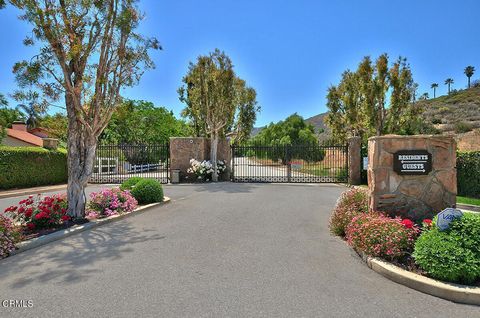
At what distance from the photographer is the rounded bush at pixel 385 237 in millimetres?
4621

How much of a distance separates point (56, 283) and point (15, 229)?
250 cm

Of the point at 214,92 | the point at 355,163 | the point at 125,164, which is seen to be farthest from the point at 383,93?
the point at 125,164

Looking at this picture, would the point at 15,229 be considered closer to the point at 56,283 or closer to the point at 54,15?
the point at 56,283

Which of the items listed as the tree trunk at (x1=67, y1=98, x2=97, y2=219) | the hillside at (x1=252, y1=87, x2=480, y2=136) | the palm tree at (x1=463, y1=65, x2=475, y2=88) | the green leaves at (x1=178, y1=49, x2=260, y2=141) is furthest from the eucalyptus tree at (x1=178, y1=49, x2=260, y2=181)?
the palm tree at (x1=463, y1=65, x2=475, y2=88)

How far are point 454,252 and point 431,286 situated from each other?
21.3 inches

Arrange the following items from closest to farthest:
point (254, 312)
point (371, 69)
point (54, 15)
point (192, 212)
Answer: point (254, 312)
point (54, 15)
point (192, 212)
point (371, 69)

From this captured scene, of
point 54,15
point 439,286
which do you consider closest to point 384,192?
point 439,286

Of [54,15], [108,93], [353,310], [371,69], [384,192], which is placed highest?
[371,69]

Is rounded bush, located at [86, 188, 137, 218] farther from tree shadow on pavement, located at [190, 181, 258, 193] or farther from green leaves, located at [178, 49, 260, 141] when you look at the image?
green leaves, located at [178, 49, 260, 141]

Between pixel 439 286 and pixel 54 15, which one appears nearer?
pixel 439 286

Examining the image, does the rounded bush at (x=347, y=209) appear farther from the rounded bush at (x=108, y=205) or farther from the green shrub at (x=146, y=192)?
the green shrub at (x=146, y=192)

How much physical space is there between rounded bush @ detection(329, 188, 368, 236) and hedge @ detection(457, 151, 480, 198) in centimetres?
739

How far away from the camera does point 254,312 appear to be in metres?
3.29

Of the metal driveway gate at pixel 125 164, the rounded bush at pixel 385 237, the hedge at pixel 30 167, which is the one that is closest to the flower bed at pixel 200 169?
the metal driveway gate at pixel 125 164
